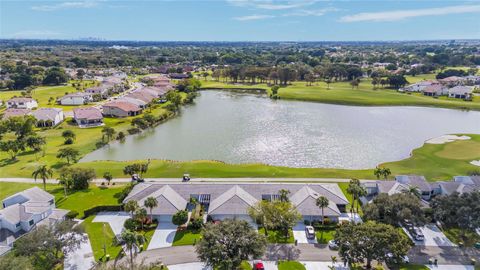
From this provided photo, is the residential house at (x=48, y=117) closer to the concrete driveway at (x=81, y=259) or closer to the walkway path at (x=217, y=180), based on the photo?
the walkway path at (x=217, y=180)

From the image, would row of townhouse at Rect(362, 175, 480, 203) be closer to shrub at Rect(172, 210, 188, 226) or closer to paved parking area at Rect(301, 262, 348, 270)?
paved parking area at Rect(301, 262, 348, 270)

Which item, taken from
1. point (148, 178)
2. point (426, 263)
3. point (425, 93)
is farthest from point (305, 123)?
point (425, 93)

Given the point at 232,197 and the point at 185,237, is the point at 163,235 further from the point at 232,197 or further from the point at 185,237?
the point at 232,197

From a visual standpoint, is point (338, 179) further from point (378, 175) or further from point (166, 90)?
point (166, 90)

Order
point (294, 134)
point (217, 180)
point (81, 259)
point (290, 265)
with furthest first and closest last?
point (294, 134)
point (217, 180)
point (81, 259)
point (290, 265)

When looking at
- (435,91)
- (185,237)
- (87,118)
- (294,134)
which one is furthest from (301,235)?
(435,91)


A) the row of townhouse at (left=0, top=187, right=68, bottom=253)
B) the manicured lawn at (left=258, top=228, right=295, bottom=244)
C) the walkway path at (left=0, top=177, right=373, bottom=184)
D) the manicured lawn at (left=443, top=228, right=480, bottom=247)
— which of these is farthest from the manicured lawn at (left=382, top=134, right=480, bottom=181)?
the row of townhouse at (left=0, top=187, right=68, bottom=253)

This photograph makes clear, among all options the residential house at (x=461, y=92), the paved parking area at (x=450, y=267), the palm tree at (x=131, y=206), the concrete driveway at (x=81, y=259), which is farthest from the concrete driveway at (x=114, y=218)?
the residential house at (x=461, y=92)
